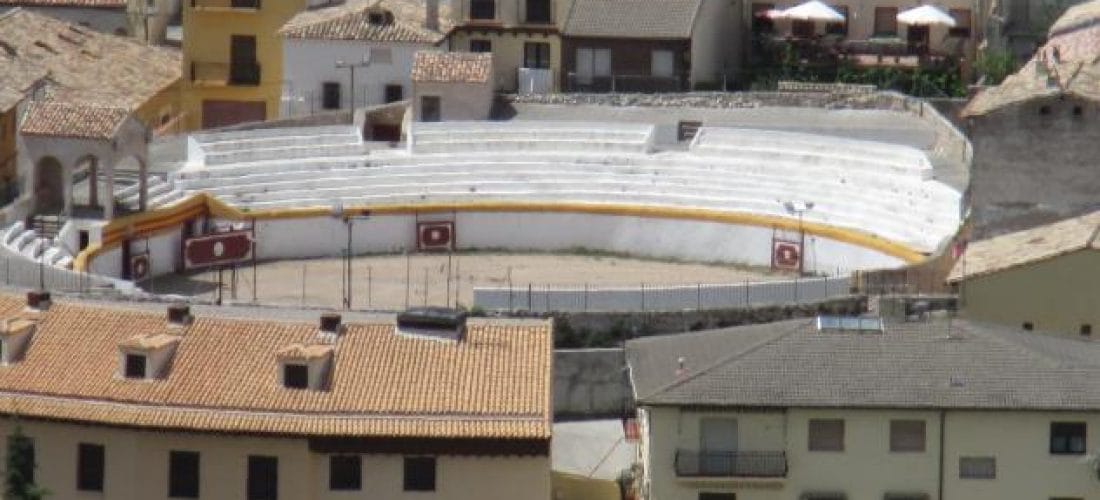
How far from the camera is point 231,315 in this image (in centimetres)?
11156

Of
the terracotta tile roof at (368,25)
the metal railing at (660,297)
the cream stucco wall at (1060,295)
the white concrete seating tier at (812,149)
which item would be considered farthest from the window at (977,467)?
the terracotta tile roof at (368,25)

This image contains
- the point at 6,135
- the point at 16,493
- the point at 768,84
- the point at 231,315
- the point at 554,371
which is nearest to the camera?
the point at 16,493

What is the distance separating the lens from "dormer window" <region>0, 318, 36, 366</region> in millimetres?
109438

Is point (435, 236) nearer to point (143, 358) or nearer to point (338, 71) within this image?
point (338, 71)

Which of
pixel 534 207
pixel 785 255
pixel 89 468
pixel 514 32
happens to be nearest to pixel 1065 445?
pixel 89 468

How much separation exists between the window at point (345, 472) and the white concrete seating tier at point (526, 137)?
38.3 meters

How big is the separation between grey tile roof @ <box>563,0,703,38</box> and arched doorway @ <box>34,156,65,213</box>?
20947 mm

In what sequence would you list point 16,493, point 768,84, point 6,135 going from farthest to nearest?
point 768,84 → point 6,135 → point 16,493

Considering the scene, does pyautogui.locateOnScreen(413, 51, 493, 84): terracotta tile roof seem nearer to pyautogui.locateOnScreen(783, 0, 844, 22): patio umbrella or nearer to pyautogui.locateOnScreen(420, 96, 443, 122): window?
pyautogui.locateOnScreen(420, 96, 443, 122): window

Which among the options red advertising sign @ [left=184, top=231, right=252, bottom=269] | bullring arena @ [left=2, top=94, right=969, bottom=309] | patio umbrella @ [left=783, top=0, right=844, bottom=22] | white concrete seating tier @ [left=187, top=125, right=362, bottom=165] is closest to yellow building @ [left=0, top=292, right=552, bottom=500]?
bullring arena @ [left=2, top=94, right=969, bottom=309]

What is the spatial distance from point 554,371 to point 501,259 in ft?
68.7

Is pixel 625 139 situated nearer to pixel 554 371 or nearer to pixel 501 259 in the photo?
pixel 501 259

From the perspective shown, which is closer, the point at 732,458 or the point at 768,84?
the point at 732,458

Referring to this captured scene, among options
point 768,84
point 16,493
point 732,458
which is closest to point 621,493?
point 732,458
